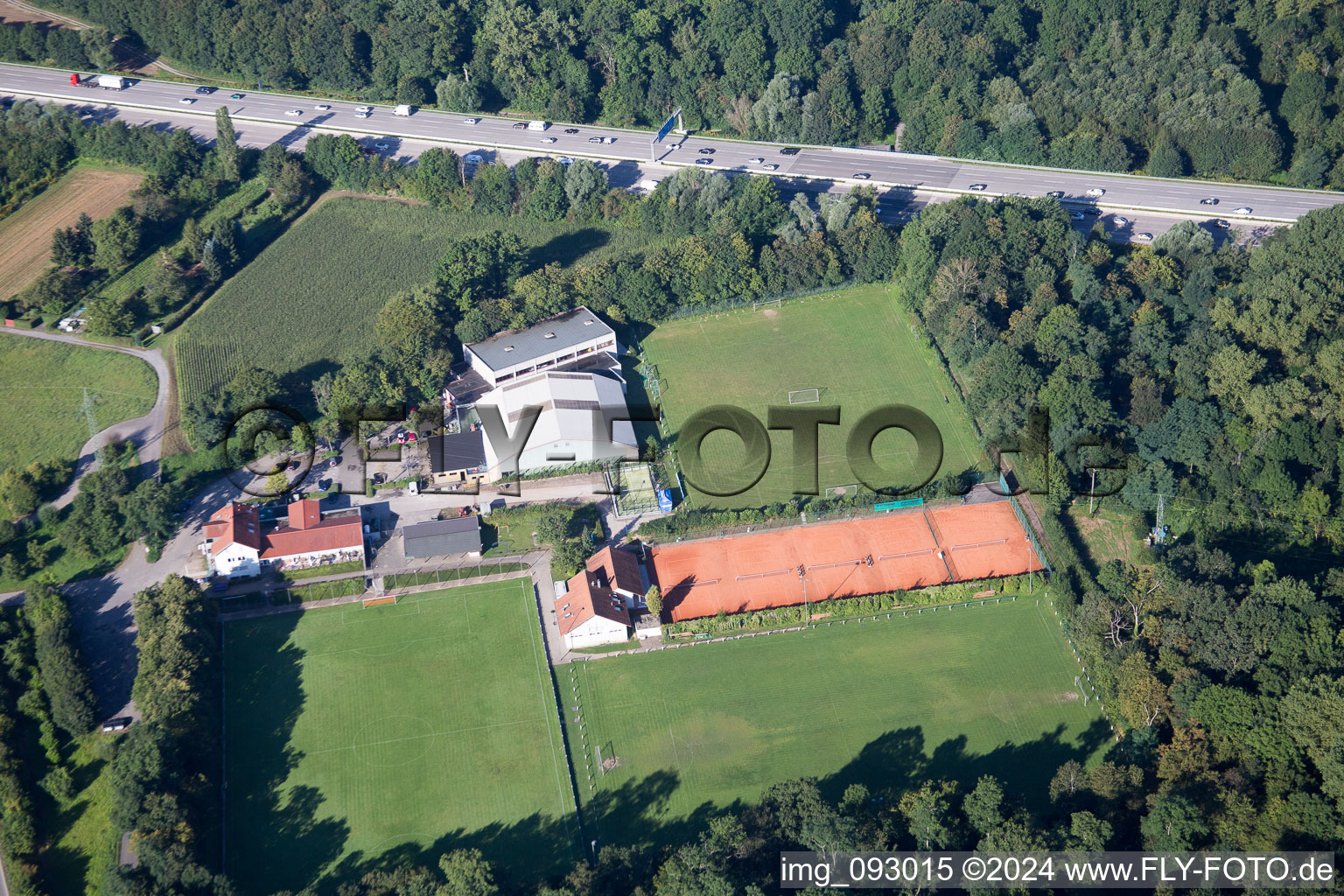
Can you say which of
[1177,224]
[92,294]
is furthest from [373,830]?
[1177,224]

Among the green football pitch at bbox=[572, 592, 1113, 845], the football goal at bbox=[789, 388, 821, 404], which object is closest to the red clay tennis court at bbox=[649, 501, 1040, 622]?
the green football pitch at bbox=[572, 592, 1113, 845]

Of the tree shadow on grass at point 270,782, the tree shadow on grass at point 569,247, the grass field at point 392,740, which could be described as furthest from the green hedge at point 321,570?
the tree shadow on grass at point 569,247

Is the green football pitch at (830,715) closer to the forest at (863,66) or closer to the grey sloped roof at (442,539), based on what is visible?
the grey sloped roof at (442,539)

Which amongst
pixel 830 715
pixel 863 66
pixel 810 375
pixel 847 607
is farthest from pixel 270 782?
pixel 863 66

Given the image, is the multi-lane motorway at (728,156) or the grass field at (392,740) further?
the multi-lane motorway at (728,156)

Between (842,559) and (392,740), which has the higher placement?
(842,559)

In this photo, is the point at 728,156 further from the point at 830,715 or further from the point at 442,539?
the point at 830,715
